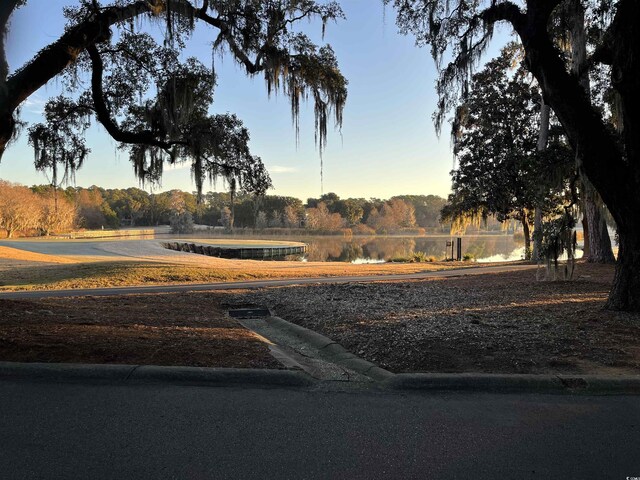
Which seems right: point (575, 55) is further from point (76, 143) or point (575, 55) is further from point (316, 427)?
point (76, 143)

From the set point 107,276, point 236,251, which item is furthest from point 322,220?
point 107,276

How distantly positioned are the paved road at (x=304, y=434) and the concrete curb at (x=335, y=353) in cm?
63

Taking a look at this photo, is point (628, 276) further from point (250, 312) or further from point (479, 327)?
point (250, 312)

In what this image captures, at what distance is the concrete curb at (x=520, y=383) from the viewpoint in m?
4.68

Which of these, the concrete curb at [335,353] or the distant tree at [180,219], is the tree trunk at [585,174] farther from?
the distant tree at [180,219]

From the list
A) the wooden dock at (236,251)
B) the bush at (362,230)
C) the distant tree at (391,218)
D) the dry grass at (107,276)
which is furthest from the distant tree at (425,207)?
the dry grass at (107,276)

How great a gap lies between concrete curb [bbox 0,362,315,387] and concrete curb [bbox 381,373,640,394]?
117 cm

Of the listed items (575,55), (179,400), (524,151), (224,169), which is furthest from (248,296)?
(524,151)

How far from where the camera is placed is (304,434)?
3.66 metres

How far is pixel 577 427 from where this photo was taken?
12.6 ft

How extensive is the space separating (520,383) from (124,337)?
4.91 metres

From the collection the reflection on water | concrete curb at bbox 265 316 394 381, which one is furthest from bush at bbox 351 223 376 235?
concrete curb at bbox 265 316 394 381

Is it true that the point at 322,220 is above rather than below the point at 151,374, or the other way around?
above

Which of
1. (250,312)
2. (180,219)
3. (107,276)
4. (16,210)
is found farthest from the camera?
(180,219)
